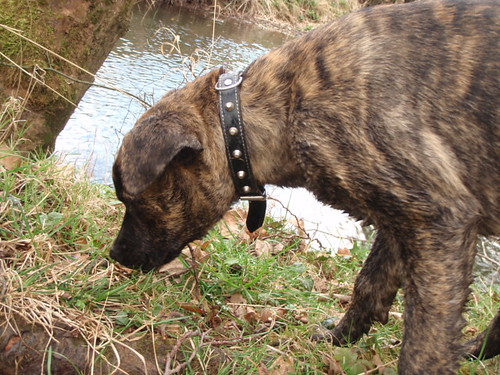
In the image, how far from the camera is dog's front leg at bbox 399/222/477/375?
2740 mm

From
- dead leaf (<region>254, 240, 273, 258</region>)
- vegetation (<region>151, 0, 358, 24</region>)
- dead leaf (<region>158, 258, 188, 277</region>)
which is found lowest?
vegetation (<region>151, 0, 358, 24</region>)

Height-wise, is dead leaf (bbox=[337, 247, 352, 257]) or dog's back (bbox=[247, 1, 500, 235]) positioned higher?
dog's back (bbox=[247, 1, 500, 235])

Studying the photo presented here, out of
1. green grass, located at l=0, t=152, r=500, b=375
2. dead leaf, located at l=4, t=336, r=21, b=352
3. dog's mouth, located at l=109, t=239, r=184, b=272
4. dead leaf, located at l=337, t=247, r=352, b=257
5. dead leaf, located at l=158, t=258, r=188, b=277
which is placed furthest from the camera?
dead leaf, located at l=337, t=247, r=352, b=257

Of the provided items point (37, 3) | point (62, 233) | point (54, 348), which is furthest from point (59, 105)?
point (54, 348)

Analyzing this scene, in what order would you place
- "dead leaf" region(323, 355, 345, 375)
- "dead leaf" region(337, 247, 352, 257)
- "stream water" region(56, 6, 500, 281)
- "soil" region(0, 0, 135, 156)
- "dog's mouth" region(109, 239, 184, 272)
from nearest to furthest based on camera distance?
"dead leaf" region(323, 355, 345, 375)
"dog's mouth" region(109, 239, 184, 272)
"soil" region(0, 0, 135, 156)
"dead leaf" region(337, 247, 352, 257)
"stream water" region(56, 6, 500, 281)

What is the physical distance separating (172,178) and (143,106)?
282 centimetres

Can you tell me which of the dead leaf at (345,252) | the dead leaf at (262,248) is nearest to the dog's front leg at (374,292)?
the dead leaf at (262,248)

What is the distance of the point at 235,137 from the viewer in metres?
3.12

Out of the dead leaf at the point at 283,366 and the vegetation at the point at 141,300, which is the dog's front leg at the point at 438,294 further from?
the dead leaf at the point at 283,366

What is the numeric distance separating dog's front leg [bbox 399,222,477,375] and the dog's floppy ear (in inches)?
48.5

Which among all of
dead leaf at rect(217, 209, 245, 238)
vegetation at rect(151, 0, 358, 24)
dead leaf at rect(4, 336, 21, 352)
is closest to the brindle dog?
dead leaf at rect(4, 336, 21, 352)

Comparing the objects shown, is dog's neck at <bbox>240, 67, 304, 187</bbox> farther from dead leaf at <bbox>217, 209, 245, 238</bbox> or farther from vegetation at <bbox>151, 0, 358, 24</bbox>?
vegetation at <bbox>151, 0, 358, 24</bbox>

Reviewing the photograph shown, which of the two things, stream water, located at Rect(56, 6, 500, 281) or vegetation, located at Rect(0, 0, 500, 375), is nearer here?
vegetation, located at Rect(0, 0, 500, 375)

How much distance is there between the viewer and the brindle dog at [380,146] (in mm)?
2766
